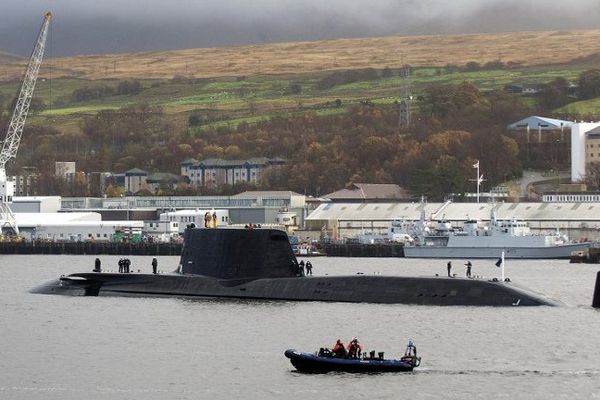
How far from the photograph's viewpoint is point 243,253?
46.5m

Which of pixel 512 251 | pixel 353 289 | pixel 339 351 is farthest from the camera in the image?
pixel 512 251

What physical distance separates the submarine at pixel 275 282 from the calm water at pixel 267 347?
1.24 ft

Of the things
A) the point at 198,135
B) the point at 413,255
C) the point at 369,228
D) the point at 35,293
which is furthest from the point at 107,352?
the point at 198,135

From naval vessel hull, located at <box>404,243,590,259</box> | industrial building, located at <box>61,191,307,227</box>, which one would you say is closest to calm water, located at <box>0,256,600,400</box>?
naval vessel hull, located at <box>404,243,590,259</box>

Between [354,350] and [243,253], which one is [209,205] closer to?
[243,253]

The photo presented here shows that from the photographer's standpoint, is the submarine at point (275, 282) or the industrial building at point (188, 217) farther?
the industrial building at point (188, 217)

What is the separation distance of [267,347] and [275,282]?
9345 millimetres

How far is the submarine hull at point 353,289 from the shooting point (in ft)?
142

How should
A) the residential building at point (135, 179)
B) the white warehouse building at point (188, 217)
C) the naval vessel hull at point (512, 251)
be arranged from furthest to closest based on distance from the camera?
the residential building at point (135, 179) → the white warehouse building at point (188, 217) → the naval vessel hull at point (512, 251)

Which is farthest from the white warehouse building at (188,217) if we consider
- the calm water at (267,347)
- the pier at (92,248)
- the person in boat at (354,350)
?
the person in boat at (354,350)

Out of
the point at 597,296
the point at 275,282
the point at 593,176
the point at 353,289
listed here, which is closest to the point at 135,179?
the point at 593,176

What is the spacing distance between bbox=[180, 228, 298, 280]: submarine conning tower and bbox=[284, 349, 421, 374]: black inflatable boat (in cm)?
1410

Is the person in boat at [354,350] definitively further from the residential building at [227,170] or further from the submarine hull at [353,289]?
the residential building at [227,170]

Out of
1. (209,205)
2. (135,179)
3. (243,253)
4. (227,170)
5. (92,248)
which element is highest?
(227,170)
